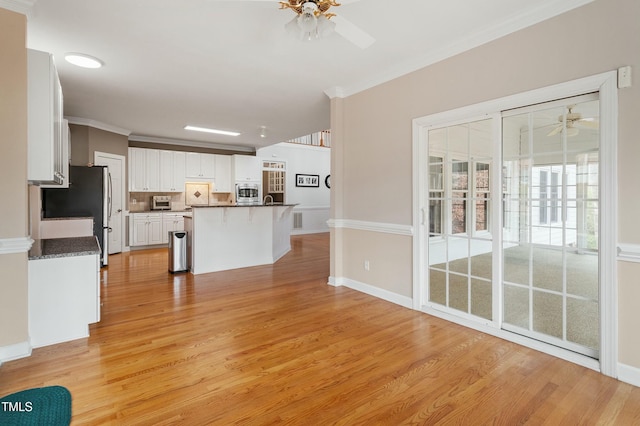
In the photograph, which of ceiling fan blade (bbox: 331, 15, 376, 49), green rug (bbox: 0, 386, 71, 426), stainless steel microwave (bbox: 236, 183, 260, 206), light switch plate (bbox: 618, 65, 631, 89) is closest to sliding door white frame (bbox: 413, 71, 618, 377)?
light switch plate (bbox: 618, 65, 631, 89)

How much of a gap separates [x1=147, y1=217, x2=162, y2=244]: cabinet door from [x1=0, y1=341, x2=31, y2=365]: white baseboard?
5260 millimetres

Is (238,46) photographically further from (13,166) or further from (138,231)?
(138,231)

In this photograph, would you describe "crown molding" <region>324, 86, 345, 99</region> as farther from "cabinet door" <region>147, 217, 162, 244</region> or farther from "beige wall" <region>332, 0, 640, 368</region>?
"cabinet door" <region>147, 217, 162, 244</region>

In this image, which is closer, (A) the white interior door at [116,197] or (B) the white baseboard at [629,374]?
(B) the white baseboard at [629,374]

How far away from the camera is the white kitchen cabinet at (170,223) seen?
7.65m

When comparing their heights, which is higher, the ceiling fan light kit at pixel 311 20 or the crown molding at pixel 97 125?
the crown molding at pixel 97 125

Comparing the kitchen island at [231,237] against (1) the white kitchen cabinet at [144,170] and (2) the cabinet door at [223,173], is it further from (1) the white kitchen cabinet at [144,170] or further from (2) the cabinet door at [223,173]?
(2) the cabinet door at [223,173]

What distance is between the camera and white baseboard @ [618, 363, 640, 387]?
2.11 metres

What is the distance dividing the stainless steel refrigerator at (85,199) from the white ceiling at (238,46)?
3.69 ft

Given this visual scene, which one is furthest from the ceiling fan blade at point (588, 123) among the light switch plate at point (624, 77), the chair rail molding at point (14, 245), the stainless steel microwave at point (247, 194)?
the stainless steel microwave at point (247, 194)

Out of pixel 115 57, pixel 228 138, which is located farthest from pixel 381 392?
pixel 228 138

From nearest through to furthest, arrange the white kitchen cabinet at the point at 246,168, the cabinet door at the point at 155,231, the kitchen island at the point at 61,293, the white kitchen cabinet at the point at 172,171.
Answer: the kitchen island at the point at 61,293
the cabinet door at the point at 155,231
the white kitchen cabinet at the point at 172,171
the white kitchen cabinet at the point at 246,168

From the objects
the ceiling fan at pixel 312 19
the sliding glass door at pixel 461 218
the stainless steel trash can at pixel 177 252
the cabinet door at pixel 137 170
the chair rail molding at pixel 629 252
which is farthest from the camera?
the cabinet door at pixel 137 170

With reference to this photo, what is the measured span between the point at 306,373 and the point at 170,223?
6.53 meters
